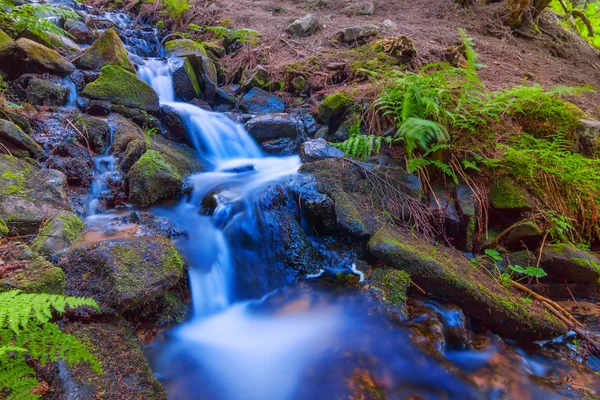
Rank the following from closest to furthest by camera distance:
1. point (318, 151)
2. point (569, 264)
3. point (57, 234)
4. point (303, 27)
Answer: point (57, 234), point (569, 264), point (318, 151), point (303, 27)

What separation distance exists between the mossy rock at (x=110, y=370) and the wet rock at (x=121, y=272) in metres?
0.18

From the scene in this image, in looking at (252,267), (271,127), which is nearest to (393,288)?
(252,267)

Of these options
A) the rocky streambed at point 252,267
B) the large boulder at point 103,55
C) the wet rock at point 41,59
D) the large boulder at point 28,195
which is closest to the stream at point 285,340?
the rocky streambed at point 252,267

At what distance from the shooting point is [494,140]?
3.82 metres

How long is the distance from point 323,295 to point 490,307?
1443 mm

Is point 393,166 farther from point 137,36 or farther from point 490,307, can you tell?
point 137,36

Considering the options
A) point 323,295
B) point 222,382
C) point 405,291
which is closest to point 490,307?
point 405,291

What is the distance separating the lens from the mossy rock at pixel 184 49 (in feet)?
23.2

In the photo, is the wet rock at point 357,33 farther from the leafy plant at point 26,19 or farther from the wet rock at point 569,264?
the wet rock at point 569,264

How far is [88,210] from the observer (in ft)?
11.3

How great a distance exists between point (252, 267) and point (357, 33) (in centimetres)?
685

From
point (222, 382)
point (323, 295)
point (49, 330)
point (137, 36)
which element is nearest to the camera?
point (49, 330)

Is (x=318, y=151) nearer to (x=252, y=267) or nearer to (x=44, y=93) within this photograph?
(x=252, y=267)

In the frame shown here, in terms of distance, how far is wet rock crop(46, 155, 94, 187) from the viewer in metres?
3.68
